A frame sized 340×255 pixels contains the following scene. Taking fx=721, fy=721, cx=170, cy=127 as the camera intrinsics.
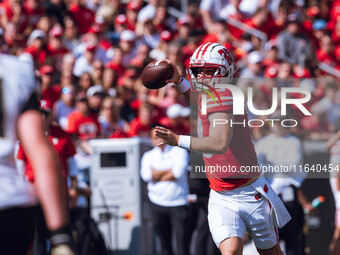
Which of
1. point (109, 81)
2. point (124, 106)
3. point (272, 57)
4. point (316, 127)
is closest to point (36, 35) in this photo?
point (109, 81)

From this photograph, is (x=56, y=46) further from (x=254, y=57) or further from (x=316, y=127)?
(x=316, y=127)

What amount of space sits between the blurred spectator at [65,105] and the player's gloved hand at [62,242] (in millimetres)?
7501

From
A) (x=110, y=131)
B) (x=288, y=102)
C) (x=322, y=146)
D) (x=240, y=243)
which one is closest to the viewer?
(x=240, y=243)

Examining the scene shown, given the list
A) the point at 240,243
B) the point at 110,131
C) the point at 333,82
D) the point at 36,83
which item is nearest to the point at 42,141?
the point at 36,83

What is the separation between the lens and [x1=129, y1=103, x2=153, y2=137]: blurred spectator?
9656 mm

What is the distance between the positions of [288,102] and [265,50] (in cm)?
440

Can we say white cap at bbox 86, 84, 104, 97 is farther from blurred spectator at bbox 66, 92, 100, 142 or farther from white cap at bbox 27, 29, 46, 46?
white cap at bbox 27, 29, 46, 46

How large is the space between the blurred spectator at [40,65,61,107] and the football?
514 centimetres

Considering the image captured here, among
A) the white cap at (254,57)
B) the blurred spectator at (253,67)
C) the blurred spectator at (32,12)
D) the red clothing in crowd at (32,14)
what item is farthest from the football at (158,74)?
the red clothing in crowd at (32,14)

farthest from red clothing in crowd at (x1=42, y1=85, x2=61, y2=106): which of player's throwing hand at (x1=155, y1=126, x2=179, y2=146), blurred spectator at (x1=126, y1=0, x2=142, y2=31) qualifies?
player's throwing hand at (x1=155, y1=126, x2=179, y2=146)

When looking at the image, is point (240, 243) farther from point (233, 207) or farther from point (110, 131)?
point (110, 131)

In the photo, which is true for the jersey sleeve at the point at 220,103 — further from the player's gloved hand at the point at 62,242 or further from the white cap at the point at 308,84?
the white cap at the point at 308,84

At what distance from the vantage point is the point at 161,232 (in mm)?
8875

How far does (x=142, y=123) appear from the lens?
386 inches
